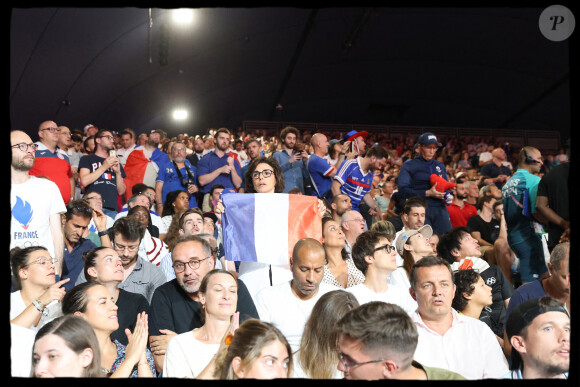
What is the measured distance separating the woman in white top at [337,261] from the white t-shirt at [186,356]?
1966 millimetres

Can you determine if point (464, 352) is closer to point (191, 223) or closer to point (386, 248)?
point (386, 248)

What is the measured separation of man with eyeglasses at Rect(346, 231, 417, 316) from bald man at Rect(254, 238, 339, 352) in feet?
1.78

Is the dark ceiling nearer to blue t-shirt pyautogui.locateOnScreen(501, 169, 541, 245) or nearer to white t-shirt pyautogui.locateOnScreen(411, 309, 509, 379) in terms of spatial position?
blue t-shirt pyautogui.locateOnScreen(501, 169, 541, 245)

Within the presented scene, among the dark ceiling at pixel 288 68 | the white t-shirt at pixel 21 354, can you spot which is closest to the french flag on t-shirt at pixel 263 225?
the white t-shirt at pixel 21 354

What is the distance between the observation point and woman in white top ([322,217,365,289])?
564 centimetres

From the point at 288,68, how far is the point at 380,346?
19.1 meters

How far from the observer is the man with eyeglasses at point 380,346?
9.41ft

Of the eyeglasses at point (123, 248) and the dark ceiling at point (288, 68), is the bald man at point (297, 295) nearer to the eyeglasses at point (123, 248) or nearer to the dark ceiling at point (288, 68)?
the eyeglasses at point (123, 248)

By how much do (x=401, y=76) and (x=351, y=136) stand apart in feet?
49.5

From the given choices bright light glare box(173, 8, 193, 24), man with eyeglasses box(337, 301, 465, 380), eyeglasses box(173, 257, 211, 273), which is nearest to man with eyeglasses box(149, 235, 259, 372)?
eyeglasses box(173, 257, 211, 273)

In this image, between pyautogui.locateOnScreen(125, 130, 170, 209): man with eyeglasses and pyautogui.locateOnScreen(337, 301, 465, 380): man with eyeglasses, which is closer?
pyautogui.locateOnScreen(337, 301, 465, 380): man with eyeglasses
